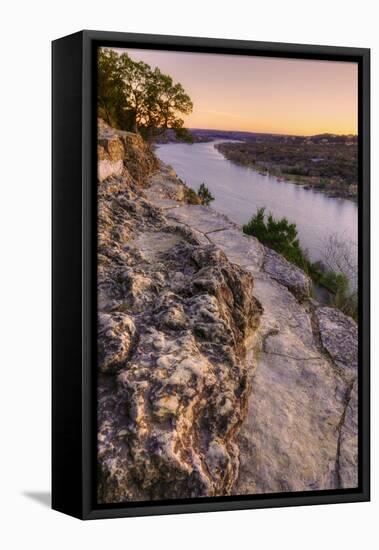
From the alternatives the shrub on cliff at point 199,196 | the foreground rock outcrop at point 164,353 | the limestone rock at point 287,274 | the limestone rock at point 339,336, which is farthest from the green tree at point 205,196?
the limestone rock at point 339,336

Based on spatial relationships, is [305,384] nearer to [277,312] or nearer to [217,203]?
[277,312]

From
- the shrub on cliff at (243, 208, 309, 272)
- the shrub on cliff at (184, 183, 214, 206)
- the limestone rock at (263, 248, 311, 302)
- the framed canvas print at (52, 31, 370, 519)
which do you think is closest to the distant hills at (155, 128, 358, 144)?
the framed canvas print at (52, 31, 370, 519)

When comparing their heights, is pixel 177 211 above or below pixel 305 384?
above

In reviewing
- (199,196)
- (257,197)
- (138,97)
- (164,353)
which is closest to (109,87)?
(138,97)

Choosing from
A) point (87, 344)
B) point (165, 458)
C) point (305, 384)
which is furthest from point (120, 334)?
point (305, 384)

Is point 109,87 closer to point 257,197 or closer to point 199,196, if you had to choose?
point 199,196

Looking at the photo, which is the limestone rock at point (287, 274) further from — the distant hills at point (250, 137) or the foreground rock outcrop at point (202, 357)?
the distant hills at point (250, 137)

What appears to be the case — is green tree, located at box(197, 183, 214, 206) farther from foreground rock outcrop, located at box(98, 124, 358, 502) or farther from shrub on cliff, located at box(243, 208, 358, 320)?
shrub on cliff, located at box(243, 208, 358, 320)
